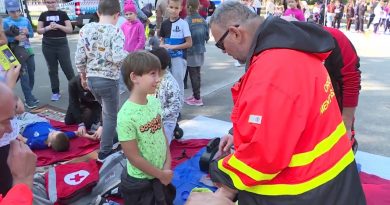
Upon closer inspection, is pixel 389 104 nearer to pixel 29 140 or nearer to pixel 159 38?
pixel 159 38

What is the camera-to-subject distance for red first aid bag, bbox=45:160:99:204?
3.35 metres

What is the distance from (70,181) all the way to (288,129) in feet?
9.01

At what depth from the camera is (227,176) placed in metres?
1.49

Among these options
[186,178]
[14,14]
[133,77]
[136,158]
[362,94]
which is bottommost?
[362,94]

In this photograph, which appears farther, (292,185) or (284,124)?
(292,185)

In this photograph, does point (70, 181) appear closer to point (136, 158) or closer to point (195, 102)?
point (136, 158)

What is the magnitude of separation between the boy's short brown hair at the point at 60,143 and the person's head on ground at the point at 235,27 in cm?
332

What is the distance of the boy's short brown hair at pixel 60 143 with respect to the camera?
175 inches

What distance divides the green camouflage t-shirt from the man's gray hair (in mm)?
1151

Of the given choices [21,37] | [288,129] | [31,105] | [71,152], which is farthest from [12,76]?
[31,105]

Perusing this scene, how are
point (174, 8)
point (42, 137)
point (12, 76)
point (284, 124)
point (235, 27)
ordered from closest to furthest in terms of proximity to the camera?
point (284, 124)
point (235, 27)
point (12, 76)
point (42, 137)
point (174, 8)

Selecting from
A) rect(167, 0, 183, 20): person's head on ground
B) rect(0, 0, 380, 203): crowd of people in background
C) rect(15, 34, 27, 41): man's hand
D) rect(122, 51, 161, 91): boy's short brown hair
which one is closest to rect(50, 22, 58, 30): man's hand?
rect(0, 0, 380, 203): crowd of people in background

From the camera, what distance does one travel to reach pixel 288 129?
4.26 feet

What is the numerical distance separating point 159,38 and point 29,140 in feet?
8.62
